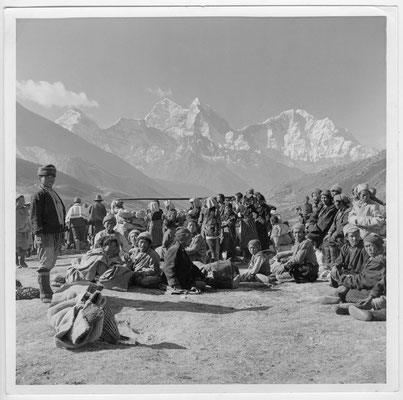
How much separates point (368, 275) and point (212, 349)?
6.87 ft

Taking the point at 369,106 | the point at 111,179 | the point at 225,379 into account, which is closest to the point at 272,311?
the point at 225,379

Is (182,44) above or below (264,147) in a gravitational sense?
above

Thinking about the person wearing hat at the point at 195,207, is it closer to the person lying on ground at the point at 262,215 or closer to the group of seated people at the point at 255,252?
the group of seated people at the point at 255,252

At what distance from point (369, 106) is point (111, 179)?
4698 mm

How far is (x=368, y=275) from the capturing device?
5.52m

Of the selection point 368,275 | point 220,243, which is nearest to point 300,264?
point 368,275

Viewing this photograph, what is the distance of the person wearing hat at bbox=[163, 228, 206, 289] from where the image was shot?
254 inches

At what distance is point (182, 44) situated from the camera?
6340mm

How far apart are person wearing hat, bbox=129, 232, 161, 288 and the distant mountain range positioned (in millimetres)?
1748

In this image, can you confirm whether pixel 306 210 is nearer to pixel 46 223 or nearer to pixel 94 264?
pixel 94 264

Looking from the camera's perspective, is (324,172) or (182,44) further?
(324,172)

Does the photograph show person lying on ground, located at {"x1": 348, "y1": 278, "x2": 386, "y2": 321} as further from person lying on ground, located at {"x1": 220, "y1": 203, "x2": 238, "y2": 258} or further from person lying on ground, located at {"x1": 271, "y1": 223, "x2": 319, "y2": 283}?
person lying on ground, located at {"x1": 220, "y1": 203, "x2": 238, "y2": 258}
